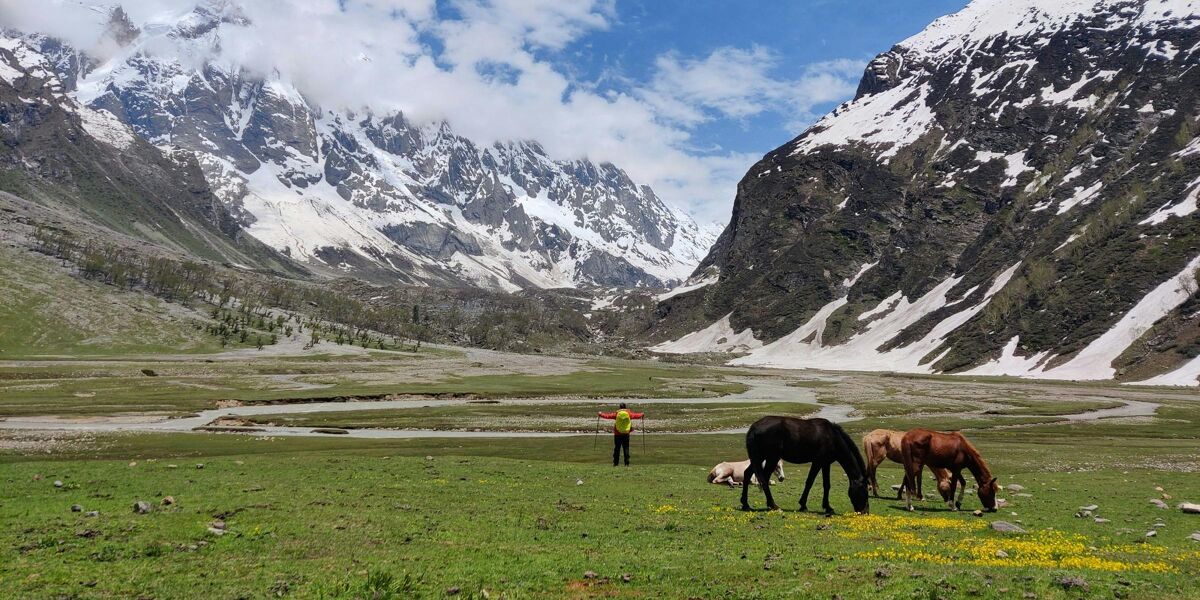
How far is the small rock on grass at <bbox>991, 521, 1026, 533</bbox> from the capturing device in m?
21.3

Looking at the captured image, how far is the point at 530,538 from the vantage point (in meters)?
19.7

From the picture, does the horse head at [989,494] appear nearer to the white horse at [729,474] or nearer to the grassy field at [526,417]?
the white horse at [729,474]

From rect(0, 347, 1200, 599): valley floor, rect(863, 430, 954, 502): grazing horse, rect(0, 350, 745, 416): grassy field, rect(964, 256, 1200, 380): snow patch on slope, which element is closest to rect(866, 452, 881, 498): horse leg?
rect(863, 430, 954, 502): grazing horse

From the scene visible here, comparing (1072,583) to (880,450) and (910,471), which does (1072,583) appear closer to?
(910,471)

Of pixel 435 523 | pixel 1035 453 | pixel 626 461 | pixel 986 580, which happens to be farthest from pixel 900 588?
pixel 1035 453

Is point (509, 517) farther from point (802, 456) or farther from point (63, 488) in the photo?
point (63, 488)

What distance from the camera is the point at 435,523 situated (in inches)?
830

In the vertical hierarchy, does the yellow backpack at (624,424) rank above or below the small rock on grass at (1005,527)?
above

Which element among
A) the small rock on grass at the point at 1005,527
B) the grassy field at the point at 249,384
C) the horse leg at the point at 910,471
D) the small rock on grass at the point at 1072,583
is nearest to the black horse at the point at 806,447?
the horse leg at the point at 910,471

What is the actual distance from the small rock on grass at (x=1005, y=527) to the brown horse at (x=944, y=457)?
12.9 feet

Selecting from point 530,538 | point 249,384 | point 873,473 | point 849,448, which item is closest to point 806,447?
point 849,448

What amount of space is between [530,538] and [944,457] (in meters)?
16.4

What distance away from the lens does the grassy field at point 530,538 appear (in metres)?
14.2

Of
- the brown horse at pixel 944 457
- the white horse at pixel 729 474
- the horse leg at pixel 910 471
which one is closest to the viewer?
the brown horse at pixel 944 457
